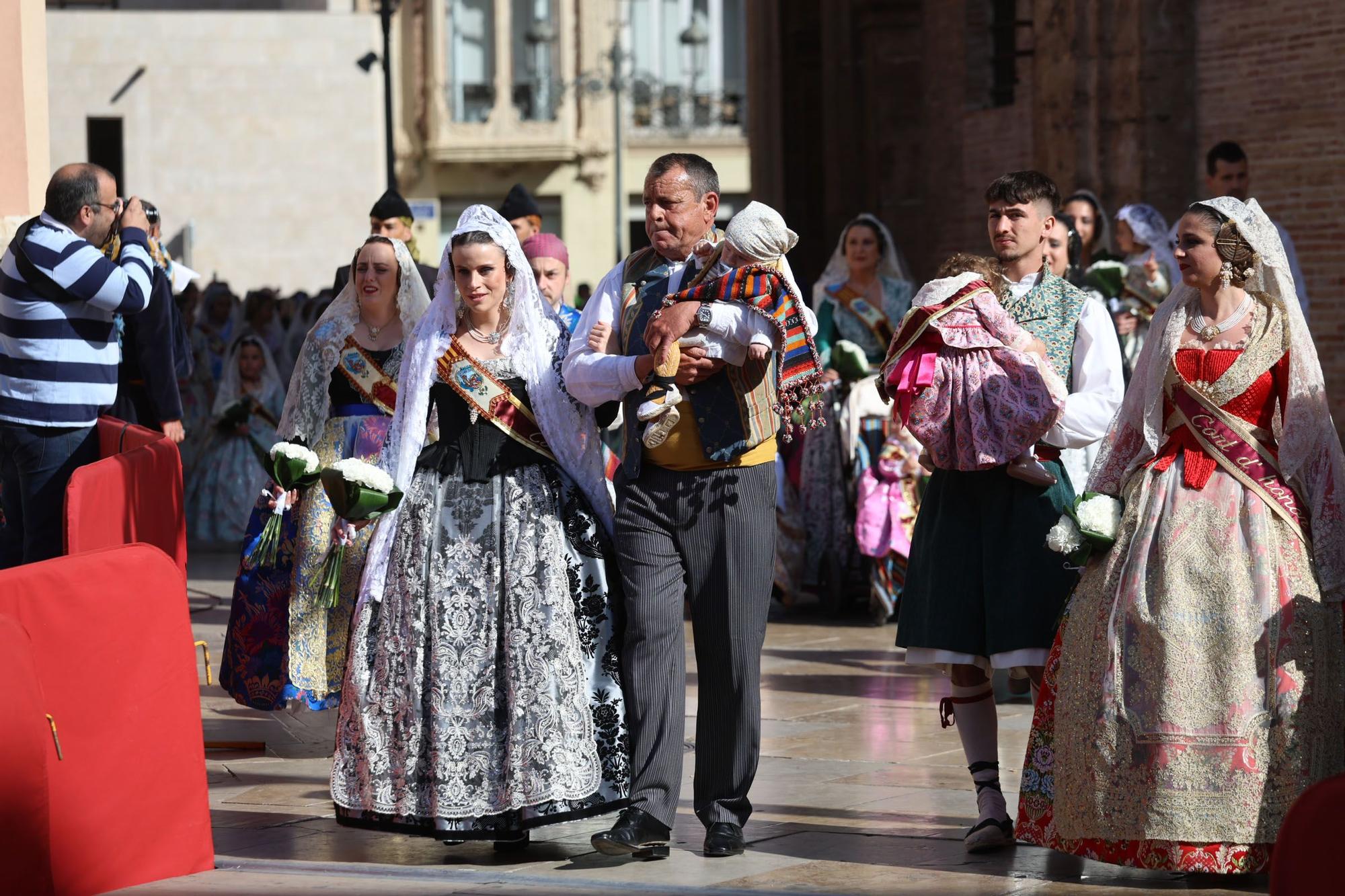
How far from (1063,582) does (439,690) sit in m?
1.85

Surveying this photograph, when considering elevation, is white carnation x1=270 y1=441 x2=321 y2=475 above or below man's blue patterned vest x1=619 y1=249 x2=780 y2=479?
below

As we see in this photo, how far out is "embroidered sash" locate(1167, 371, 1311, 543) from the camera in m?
5.80

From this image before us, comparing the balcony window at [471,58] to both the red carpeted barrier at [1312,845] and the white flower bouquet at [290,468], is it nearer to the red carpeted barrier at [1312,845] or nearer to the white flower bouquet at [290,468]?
the white flower bouquet at [290,468]

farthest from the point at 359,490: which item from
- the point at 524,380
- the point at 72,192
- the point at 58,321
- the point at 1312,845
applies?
the point at 1312,845

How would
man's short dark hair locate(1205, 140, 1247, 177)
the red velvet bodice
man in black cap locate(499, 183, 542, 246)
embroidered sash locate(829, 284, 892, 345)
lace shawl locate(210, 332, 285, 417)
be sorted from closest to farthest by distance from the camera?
the red velvet bodice
man in black cap locate(499, 183, 542, 246)
man's short dark hair locate(1205, 140, 1247, 177)
embroidered sash locate(829, 284, 892, 345)
lace shawl locate(210, 332, 285, 417)

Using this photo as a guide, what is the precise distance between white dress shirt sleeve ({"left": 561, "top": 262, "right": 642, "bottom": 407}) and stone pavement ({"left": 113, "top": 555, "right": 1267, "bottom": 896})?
135 cm

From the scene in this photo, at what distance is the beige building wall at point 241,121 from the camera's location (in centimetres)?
2800

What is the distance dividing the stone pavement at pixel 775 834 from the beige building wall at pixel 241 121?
1950 centimetres

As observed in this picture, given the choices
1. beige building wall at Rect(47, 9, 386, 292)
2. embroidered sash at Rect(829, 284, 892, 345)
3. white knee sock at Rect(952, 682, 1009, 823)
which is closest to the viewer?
white knee sock at Rect(952, 682, 1009, 823)

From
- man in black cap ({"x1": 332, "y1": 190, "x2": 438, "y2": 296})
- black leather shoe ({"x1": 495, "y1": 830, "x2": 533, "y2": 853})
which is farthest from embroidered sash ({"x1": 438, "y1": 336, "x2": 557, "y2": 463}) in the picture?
man in black cap ({"x1": 332, "y1": 190, "x2": 438, "y2": 296})

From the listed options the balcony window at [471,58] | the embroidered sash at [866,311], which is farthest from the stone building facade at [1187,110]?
the balcony window at [471,58]

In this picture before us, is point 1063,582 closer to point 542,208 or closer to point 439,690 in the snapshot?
point 439,690

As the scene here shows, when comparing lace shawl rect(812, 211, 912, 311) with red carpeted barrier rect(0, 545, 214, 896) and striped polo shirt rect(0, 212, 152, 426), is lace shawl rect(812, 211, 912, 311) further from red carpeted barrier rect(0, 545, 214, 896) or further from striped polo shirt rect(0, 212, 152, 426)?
red carpeted barrier rect(0, 545, 214, 896)

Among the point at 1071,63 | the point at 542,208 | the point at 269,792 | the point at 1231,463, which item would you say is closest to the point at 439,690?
the point at 269,792
